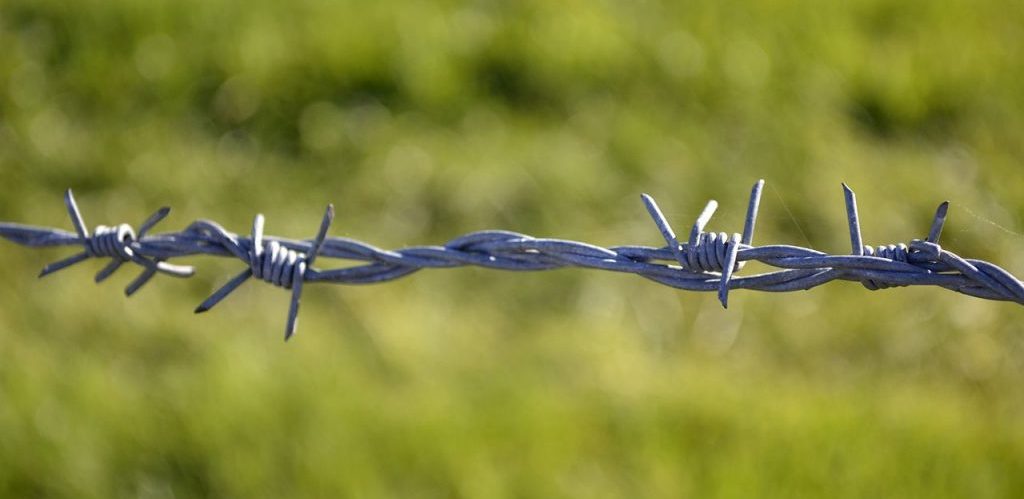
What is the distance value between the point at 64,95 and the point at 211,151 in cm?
65

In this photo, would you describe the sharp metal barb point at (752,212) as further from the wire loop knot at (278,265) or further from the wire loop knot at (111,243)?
the wire loop knot at (111,243)

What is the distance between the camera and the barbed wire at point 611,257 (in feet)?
3.49

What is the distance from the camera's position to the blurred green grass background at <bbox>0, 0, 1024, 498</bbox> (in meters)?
2.36

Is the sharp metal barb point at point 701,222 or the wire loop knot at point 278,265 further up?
the sharp metal barb point at point 701,222

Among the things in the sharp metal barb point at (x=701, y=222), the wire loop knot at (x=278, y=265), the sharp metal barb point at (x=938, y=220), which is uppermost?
the sharp metal barb point at (x=701, y=222)

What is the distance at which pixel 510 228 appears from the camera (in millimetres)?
3324

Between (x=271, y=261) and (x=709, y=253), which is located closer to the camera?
(x=709, y=253)

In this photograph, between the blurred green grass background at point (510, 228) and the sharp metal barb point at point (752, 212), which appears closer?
the sharp metal barb point at point (752, 212)

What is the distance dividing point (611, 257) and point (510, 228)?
2114 mm

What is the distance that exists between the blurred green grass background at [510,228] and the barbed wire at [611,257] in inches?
36.1

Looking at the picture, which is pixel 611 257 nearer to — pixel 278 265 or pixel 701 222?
pixel 701 222

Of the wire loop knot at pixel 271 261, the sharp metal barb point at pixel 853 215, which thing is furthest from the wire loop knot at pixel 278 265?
the sharp metal barb point at pixel 853 215

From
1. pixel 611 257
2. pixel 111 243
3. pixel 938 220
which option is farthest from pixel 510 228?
pixel 938 220

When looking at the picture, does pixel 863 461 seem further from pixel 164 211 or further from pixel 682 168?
pixel 164 211
